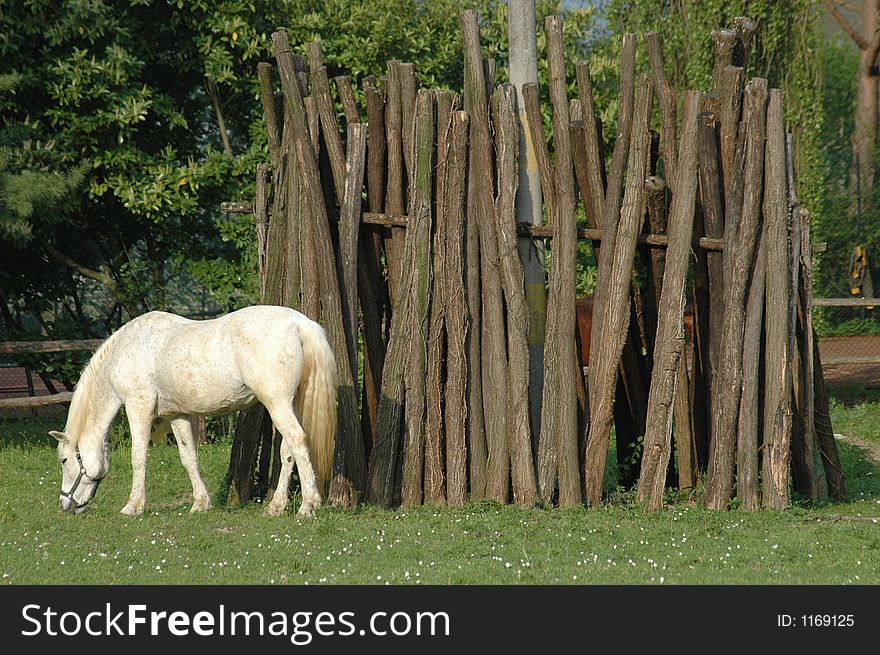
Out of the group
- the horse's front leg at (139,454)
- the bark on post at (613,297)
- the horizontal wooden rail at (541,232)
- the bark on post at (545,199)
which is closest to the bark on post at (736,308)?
the horizontal wooden rail at (541,232)

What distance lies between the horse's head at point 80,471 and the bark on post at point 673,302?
4.07 m

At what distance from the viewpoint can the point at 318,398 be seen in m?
7.92

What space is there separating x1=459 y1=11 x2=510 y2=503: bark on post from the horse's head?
2.91 metres

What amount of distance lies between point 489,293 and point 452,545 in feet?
6.92

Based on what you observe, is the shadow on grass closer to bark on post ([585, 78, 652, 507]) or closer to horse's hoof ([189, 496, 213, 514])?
horse's hoof ([189, 496, 213, 514])

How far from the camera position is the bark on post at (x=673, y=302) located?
8.11 meters

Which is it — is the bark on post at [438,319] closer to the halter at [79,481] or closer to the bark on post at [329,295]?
the bark on post at [329,295]

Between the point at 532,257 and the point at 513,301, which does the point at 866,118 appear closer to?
the point at 532,257

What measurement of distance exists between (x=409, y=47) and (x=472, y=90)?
543 centimetres

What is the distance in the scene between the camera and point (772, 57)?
16906mm

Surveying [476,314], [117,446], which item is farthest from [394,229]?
[117,446]

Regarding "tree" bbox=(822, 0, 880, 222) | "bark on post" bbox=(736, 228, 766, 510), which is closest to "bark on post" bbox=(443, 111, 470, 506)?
"bark on post" bbox=(736, 228, 766, 510)

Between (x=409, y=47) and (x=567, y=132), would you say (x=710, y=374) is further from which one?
(x=409, y=47)

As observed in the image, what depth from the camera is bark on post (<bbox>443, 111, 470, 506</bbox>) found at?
832 cm
